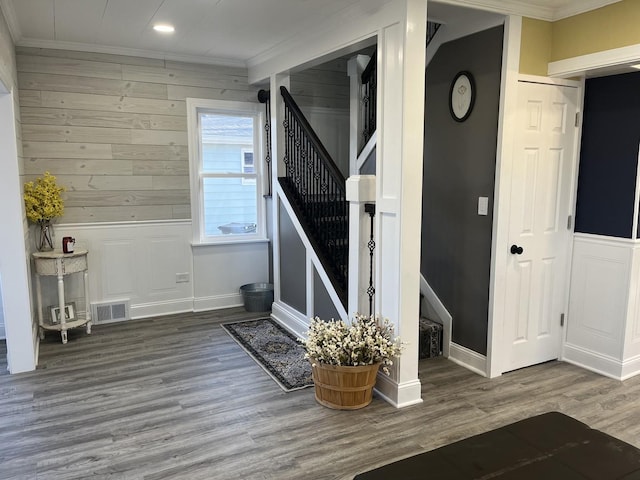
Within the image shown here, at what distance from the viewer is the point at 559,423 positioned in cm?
194

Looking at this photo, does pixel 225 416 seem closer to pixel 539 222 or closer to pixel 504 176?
pixel 504 176

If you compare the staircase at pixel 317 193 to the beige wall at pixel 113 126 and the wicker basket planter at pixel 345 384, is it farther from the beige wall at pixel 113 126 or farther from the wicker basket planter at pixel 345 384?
the beige wall at pixel 113 126

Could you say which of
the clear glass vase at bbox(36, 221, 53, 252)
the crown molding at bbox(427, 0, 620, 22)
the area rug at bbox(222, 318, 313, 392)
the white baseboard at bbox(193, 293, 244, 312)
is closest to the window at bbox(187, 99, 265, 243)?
the white baseboard at bbox(193, 293, 244, 312)

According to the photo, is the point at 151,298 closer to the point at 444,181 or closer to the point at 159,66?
the point at 159,66

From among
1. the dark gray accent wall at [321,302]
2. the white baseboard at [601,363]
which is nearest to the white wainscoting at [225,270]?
the dark gray accent wall at [321,302]

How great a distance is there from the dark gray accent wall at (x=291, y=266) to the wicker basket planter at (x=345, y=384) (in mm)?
1356

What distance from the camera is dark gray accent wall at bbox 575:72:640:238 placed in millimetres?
3314

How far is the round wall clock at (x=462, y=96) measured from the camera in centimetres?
346

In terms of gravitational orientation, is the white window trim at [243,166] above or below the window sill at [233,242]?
above

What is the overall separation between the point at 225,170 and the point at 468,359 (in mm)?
3129

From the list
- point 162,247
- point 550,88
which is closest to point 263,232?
point 162,247

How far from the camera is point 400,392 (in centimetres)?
306

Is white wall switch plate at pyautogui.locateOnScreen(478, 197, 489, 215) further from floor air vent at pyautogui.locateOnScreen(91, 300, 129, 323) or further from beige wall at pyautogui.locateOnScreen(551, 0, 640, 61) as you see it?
floor air vent at pyautogui.locateOnScreen(91, 300, 129, 323)

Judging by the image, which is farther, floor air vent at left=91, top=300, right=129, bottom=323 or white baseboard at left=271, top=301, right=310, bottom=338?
floor air vent at left=91, top=300, right=129, bottom=323
